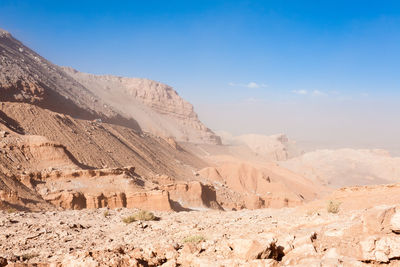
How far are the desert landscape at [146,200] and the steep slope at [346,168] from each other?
8.4 inches

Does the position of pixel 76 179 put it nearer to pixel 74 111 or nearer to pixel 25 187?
pixel 25 187

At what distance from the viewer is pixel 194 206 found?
22.5m

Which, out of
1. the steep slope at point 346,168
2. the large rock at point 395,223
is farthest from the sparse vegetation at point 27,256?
the steep slope at point 346,168

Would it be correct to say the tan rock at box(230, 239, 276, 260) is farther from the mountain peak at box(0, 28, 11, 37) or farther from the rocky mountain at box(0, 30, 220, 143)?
the mountain peak at box(0, 28, 11, 37)


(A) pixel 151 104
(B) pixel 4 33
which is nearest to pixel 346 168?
(A) pixel 151 104

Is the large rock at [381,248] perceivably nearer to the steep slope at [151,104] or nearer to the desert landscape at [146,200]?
the desert landscape at [146,200]

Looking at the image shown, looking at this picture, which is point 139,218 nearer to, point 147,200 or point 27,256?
point 27,256

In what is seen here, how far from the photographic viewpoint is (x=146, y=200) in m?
18.1

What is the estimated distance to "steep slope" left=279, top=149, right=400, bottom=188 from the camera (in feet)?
174

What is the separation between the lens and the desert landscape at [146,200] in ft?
15.9

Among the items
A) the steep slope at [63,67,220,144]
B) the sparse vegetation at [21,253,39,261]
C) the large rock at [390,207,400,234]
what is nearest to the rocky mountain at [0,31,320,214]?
the steep slope at [63,67,220,144]

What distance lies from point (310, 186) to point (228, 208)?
21.8m

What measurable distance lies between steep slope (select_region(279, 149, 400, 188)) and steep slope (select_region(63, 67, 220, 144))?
24996 millimetres

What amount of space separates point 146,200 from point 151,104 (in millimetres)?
65239
